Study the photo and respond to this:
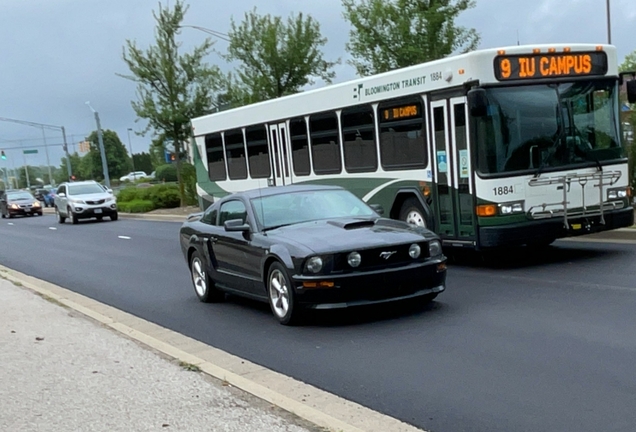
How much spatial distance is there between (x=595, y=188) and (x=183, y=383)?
25.0ft

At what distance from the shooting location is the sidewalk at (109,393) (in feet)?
17.5

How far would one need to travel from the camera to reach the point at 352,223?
9078 mm

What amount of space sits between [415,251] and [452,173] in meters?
3.61

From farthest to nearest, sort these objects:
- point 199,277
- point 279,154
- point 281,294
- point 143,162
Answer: point 143,162 → point 279,154 → point 199,277 → point 281,294

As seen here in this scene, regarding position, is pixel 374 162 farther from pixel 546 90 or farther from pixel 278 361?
pixel 278 361

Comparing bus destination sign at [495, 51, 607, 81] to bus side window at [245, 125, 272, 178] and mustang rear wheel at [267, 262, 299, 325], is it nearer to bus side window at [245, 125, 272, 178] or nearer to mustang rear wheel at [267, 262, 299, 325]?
mustang rear wheel at [267, 262, 299, 325]

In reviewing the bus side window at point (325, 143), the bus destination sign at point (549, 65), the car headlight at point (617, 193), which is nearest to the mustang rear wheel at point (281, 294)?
the bus destination sign at point (549, 65)

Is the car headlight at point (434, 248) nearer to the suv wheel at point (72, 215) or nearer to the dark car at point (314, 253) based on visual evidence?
the dark car at point (314, 253)

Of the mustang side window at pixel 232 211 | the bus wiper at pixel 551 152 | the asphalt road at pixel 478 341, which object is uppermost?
the bus wiper at pixel 551 152

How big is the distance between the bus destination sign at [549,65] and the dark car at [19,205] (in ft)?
134

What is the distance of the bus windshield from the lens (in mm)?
11336

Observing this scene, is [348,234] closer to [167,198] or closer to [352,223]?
[352,223]

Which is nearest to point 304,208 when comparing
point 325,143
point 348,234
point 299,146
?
point 348,234

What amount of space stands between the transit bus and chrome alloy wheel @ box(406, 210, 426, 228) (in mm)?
31
